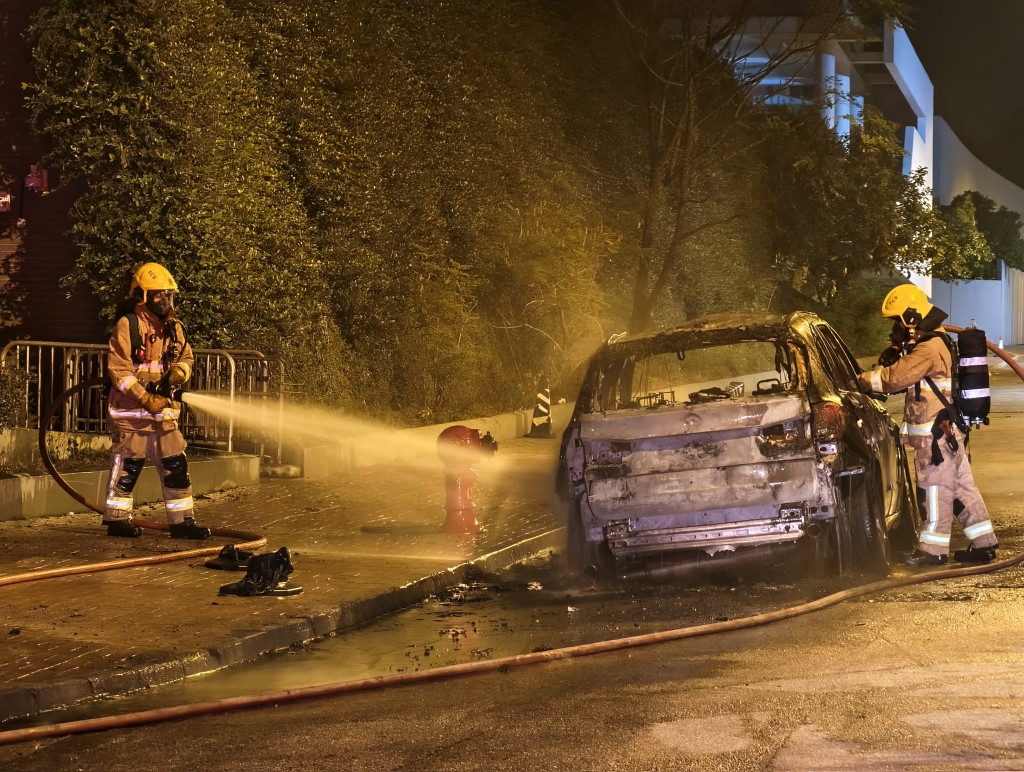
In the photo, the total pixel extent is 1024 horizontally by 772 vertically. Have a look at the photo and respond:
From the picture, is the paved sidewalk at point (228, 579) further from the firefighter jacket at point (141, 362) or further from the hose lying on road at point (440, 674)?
the firefighter jacket at point (141, 362)

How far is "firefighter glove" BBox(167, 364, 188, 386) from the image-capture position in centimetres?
1084

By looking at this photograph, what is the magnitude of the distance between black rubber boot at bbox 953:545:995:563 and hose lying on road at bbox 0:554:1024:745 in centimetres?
85

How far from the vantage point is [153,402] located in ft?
35.6

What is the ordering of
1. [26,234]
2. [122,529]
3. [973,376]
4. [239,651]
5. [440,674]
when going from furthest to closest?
[26,234], [122,529], [973,376], [239,651], [440,674]

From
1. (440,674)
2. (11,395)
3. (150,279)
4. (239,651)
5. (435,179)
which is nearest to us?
(440,674)

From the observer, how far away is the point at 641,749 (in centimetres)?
560

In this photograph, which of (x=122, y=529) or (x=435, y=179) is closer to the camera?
(x=122, y=529)

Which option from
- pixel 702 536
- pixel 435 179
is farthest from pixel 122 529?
pixel 435 179

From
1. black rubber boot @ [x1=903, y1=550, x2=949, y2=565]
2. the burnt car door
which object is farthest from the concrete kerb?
black rubber boot @ [x1=903, y1=550, x2=949, y2=565]

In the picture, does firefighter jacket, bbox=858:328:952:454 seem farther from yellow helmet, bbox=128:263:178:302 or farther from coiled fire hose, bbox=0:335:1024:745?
yellow helmet, bbox=128:263:178:302

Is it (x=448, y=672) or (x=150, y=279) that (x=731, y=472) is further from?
(x=150, y=279)

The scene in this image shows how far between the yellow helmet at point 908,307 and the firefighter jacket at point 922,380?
169 mm

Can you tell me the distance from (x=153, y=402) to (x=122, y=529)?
1014 millimetres

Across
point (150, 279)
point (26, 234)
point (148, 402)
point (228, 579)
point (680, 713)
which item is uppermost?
point (26, 234)
